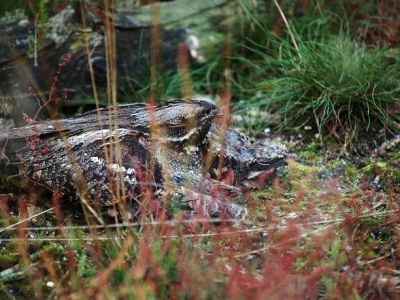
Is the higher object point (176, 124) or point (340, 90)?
point (176, 124)

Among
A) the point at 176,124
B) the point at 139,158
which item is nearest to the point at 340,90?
the point at 176,124

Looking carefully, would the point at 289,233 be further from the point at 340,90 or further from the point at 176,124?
the point at 340,90

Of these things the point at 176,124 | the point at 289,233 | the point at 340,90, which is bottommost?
the point at 289,233

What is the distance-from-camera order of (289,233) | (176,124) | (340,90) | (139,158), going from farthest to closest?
(340,90) < (176,124) < (139,158) < (289,233)

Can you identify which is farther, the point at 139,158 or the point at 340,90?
the point at 340,90

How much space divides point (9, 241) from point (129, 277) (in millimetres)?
766

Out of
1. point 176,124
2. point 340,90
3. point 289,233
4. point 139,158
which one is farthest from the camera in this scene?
point 340,90

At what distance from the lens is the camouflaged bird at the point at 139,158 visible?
10.4ft

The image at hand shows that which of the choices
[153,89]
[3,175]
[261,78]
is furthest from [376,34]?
[3,175]

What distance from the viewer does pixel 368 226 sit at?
311 centimetres

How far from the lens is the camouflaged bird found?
317 cm

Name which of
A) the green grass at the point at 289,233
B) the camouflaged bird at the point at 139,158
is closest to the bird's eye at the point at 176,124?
the camouflaged bird at the point at 139,158

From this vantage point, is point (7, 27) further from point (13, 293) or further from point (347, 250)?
point (347, 250)

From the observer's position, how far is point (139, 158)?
Answer: 10.7 ft
